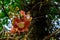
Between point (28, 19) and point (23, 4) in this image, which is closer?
point (28, 19)

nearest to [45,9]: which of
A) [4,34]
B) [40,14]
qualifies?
[40,14]

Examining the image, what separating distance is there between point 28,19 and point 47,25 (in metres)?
0.77

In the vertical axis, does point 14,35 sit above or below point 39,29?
above

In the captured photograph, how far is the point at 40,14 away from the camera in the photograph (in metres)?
1.16

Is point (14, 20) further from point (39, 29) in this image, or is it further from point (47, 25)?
point (47, 25)

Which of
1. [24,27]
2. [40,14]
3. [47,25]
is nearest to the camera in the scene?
[24,27]

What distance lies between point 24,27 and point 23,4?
28.9 inches

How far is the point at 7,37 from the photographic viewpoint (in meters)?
0.56

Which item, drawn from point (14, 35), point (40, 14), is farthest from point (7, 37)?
point (40, 14)

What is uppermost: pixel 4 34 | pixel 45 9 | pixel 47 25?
pixel 4 34

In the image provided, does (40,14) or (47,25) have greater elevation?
(40,14)

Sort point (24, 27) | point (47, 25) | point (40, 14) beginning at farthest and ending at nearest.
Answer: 1. point (47, 25)
2. point (40, 14)
3. point (24, 27)

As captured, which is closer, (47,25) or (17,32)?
(17,32)

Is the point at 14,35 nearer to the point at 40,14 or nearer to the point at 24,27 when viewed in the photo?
the point at 24,27
